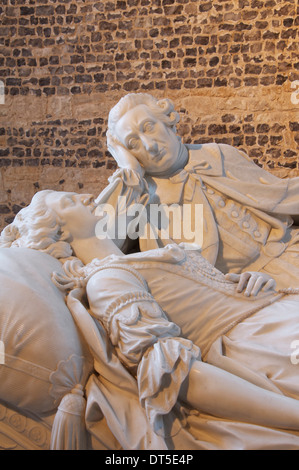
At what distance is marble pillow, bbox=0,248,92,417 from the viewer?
1.78 metres

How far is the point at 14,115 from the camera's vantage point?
688 cm

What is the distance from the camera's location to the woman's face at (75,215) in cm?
240

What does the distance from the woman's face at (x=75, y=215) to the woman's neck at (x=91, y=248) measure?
0.02 m

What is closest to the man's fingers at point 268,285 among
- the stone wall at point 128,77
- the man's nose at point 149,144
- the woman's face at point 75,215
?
the woman's face at point 75,215

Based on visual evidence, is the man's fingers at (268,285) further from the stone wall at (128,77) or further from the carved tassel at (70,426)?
the stone wall at (128,77)

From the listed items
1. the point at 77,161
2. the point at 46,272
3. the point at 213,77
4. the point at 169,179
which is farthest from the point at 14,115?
the point at 46,272

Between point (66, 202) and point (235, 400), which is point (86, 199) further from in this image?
point (235, 400)

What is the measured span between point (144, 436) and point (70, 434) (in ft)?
0.72

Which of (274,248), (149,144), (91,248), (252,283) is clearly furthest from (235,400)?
(149,144)

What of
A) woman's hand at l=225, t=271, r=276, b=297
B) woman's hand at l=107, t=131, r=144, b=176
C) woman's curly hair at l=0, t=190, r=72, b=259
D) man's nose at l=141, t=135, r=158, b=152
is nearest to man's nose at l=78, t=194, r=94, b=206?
woman's curly hair at l=0, t=190, r=72, b=259

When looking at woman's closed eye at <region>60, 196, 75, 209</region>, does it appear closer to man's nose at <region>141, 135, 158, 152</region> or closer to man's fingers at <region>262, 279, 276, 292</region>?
man's nose at <region>141, 135, 158, 152</region>

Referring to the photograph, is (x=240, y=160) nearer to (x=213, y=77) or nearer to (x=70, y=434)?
(x=70, y=434)

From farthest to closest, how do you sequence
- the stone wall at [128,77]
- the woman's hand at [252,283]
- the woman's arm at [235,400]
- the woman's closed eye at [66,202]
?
1. the stone wall at [128,77]
2. the woman's closed eye at [66,202]
3. the woman's hand at [252,283]
4. the woman's arm at [235,400]

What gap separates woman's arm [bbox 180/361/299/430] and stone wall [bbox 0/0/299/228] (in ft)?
A: 15.7
